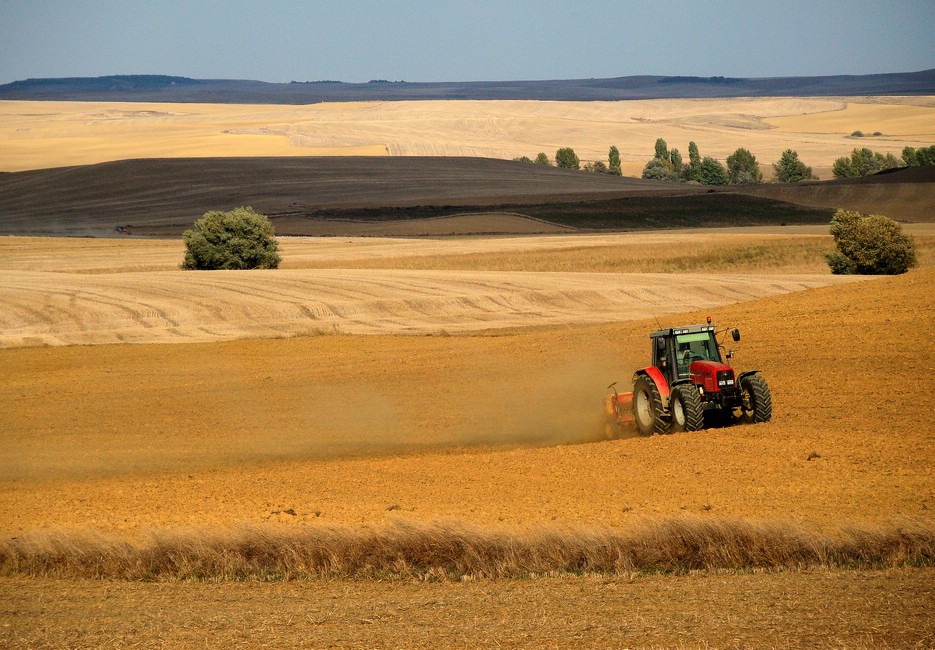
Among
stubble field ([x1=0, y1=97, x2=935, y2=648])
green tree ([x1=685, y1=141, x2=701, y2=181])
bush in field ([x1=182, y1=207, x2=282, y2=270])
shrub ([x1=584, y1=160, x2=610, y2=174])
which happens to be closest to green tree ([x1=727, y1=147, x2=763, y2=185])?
green tree ([x1=685, y1=141, x2=701, y2=181])

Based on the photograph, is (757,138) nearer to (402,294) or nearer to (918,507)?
(402,294)

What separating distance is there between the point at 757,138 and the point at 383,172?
288ft

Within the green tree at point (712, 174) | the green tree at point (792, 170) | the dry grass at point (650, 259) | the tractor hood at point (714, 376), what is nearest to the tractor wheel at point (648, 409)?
the tractor hood at point (714, 376)

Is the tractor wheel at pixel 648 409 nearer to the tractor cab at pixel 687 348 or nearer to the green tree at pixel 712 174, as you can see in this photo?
the tractor cab at pixel 687 348

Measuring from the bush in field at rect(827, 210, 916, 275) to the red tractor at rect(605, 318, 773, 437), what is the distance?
28.7 metres

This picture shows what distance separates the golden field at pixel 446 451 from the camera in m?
10.3

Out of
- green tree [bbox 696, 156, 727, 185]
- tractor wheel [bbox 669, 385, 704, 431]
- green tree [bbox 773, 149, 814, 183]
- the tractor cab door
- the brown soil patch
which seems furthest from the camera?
green tree [bbox 696, 156, 727, 185]

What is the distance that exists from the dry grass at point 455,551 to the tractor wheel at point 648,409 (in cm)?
584

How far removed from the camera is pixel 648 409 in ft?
63.1

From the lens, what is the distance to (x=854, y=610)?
9750 millimetres

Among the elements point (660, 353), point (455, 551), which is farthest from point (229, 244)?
point (455, 551)

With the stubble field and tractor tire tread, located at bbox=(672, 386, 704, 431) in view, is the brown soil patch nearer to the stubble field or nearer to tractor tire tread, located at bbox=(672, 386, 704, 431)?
the stubble field

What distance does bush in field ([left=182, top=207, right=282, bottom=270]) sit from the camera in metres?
52.2

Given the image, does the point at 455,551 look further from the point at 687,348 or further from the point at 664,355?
the point at 664,355
